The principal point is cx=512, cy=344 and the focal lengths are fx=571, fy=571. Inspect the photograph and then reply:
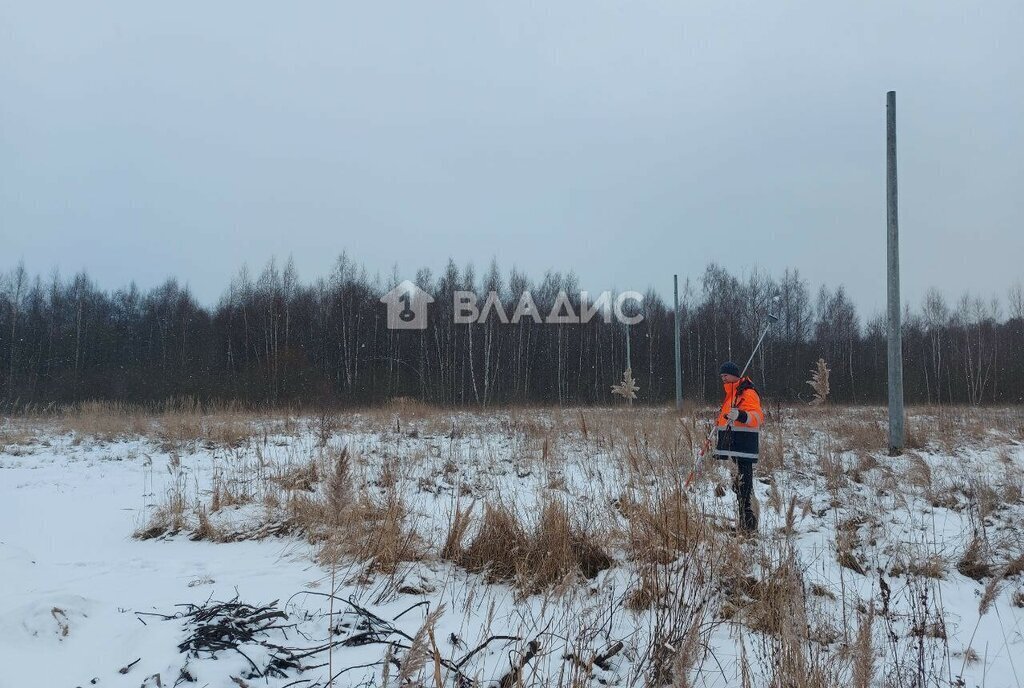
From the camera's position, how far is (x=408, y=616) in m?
2.99

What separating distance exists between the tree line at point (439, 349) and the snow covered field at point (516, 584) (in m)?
21.6

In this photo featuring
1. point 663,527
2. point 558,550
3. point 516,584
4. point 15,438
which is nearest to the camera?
point 663,527

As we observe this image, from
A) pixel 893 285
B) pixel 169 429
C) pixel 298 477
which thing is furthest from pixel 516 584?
pixel 169 429

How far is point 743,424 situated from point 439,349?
2748 cm

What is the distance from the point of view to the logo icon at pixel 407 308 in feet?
109

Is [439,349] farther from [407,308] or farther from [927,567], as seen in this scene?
[927,567]

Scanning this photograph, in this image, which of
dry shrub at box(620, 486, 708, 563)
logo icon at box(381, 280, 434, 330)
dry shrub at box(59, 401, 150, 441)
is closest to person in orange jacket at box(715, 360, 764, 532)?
dry shrub at box(620, 486, 708, 563)

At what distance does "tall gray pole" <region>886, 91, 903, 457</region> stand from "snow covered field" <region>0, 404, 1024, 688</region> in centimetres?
234

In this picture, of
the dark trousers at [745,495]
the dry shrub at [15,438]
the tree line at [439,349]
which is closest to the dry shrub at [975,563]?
the dark trousers at [745,495]

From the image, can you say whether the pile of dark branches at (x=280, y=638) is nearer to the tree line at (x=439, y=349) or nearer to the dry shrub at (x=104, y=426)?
the dry shrub at (x=104, y=426)

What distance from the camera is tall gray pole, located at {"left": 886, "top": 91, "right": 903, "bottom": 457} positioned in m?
8.83

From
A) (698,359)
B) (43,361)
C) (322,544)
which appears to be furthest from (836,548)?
(43,361)

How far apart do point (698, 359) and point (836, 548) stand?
33.8 m

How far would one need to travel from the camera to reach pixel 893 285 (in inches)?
355
